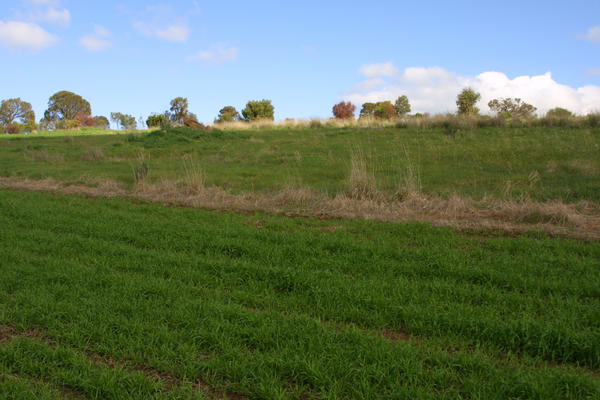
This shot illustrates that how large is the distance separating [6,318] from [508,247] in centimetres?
589

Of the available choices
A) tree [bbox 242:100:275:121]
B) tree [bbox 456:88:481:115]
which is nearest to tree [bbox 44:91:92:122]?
tree [bbox 242:100:275:121]

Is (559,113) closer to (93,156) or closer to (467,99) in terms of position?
(467,99)

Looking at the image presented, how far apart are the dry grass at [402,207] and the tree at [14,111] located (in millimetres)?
57272

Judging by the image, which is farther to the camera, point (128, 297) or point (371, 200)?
point (371, 200)

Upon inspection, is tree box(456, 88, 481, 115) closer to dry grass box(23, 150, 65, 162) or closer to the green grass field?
the green grass field

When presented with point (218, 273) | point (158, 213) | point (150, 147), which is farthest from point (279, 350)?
point (150, 147)

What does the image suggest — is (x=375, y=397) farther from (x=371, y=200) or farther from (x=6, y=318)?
(x=371, y=200)

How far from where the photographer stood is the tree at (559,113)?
1870cm

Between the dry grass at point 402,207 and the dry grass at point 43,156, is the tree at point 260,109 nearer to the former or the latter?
the dry grass at point 43,156

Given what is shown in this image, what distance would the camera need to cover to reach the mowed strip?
2877 millimetres

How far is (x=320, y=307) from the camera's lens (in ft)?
12.8

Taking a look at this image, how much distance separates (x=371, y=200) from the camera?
8.60 meters

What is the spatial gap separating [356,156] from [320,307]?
8067 millimetres

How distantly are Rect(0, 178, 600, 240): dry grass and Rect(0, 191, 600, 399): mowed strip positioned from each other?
815 millimetres
